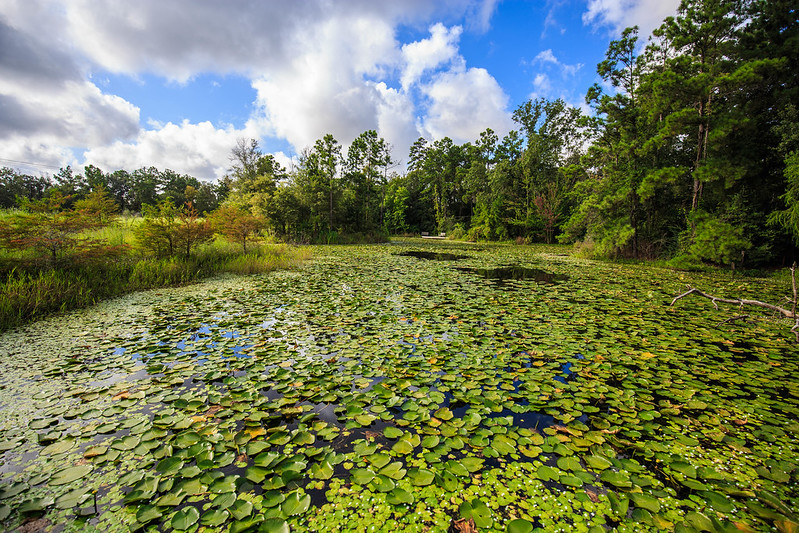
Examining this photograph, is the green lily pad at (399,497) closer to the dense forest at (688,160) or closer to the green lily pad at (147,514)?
the green lily pad at (147,514)

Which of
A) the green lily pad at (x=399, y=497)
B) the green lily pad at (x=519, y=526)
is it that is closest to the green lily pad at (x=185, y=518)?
the green lily pad at (x=399, y=497)

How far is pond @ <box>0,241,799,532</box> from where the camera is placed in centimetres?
142

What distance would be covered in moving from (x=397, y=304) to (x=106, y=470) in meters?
4.03

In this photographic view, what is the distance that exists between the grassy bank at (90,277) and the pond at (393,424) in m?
0.55

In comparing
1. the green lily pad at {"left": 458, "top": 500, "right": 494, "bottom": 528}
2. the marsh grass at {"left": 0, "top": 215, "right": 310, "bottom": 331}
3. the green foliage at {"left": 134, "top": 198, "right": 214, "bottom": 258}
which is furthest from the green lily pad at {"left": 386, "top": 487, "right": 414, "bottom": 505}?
the green foliage at {"left": 134, "top": 198, "right": 214, "bottom": 258}

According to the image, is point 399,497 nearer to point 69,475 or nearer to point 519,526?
point 519,526

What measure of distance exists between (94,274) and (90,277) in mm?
208

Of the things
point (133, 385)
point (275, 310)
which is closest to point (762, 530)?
point (133, 385)

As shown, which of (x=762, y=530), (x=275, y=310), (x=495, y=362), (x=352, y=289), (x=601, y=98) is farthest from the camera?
(x=601, y=98)

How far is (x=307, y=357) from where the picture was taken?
10.3ft

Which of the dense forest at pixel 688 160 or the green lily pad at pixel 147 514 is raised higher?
the dense forest at pixel 688 160

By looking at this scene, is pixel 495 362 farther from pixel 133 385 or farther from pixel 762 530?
pixel 133 385

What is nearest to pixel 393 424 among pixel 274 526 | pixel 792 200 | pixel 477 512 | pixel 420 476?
pixel 420 476

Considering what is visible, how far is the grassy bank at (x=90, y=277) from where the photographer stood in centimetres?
408
